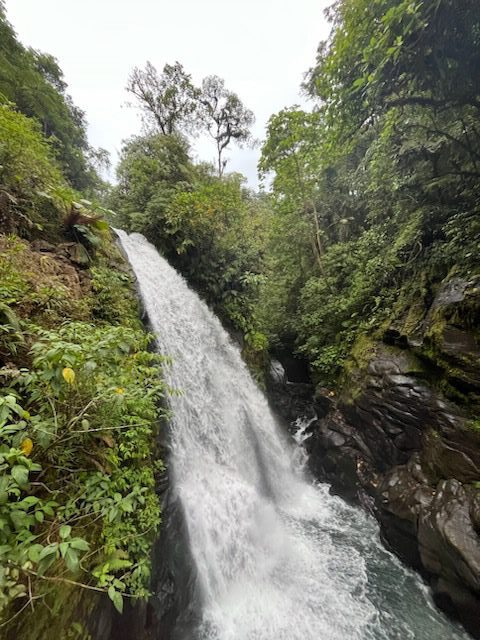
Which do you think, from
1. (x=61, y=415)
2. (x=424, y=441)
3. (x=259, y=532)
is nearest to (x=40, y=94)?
(x=61, y=415)

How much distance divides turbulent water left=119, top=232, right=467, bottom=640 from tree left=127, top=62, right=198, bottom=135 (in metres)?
11.6

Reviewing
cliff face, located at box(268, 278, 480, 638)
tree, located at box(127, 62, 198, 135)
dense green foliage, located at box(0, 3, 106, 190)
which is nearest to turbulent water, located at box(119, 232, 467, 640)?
cliff face, located at box(268, 278, 480, 638)

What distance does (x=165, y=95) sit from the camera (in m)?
13.8

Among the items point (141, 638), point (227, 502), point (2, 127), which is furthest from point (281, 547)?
point (2, 127)

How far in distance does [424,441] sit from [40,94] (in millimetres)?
15413

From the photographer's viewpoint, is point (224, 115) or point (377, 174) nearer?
point (377, 174)

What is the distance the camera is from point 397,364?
5539 mm

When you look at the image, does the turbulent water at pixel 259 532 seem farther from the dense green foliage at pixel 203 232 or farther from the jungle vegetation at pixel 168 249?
the dense green foliage at pixel 203 232

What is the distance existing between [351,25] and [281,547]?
8.50 meters

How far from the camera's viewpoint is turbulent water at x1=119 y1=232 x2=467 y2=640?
3.59 m

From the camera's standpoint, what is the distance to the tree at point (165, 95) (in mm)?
13469

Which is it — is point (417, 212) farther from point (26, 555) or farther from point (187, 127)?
point (187, 127)

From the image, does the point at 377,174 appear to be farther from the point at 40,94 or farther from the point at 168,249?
the point at 40,94

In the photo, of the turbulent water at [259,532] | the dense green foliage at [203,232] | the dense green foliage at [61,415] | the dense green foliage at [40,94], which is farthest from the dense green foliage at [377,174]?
the dense green foliage at [40,94]
